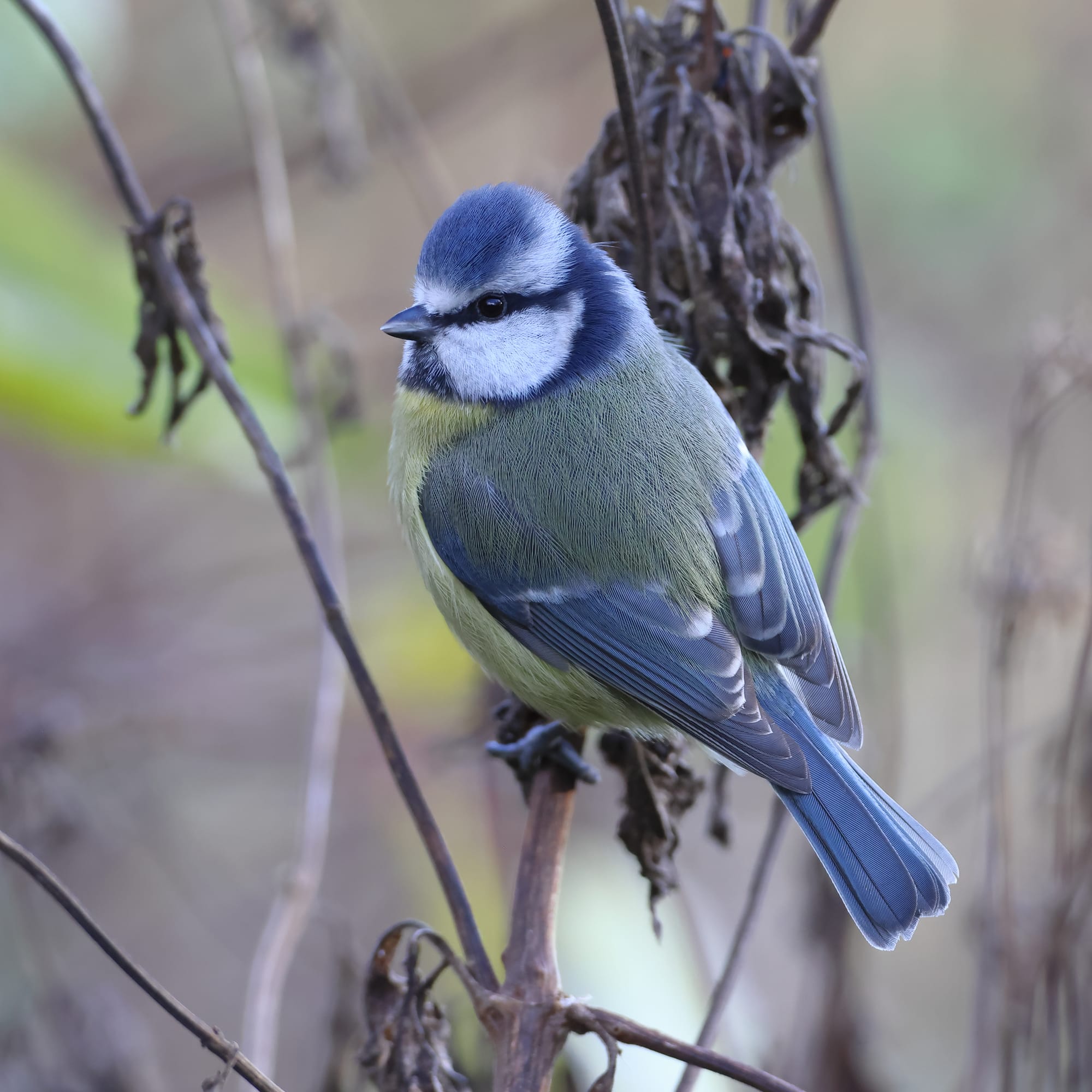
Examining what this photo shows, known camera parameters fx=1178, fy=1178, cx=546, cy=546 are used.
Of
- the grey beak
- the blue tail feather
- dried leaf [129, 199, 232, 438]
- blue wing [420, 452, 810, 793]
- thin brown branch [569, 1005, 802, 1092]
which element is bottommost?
thin brown branch [569, 1005, 802, 1092]

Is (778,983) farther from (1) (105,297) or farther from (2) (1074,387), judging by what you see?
(1) (105,297)

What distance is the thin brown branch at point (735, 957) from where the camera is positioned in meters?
1.36

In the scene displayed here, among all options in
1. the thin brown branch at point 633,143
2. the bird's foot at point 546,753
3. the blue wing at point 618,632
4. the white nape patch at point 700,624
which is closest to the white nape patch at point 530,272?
the thin brown branch at point 633,143

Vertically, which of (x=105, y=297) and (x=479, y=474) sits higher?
(x=105, y=297)

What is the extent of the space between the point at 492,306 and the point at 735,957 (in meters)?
1.02

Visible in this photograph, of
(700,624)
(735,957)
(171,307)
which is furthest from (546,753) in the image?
(171,307)

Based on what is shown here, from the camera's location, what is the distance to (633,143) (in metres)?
1.51

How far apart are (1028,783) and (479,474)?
2302 mm

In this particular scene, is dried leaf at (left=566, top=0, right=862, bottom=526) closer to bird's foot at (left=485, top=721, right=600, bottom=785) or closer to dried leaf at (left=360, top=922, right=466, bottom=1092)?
bird's foot at (left=485, top=721, right=600, bottom=785)

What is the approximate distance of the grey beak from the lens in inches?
71.4

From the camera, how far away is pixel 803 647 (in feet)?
5.60

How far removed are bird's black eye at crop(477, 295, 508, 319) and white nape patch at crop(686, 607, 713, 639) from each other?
0.57 m

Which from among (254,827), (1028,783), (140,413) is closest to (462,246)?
(140,413)

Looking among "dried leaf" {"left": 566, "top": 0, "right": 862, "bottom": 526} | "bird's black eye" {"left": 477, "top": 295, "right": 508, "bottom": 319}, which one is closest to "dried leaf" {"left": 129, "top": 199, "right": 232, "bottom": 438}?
"bird's black eye" {"left": 477, "top": 295, "right": 508, "bottom": 319}
